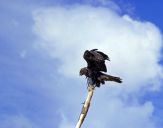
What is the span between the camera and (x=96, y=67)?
89.4 ft

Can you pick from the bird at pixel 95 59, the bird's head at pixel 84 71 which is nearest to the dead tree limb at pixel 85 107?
the bird at pixel 95 59

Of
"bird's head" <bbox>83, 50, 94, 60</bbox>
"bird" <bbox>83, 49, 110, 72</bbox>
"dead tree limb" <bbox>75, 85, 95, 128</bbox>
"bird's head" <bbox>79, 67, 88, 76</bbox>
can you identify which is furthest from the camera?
"bird's head" <bbox>79, 67, 88, 76</bbox>

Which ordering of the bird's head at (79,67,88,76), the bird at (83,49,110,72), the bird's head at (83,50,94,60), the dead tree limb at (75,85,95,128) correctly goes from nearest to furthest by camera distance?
the dead tree limb at (75,85,95,128), the bird at (83,49,110,72), the bird's head at (83,50,94,60), the bird's head at (79,67,88,76)

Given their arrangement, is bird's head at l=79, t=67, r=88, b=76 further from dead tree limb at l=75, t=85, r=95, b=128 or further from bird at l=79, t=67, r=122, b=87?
dead tree limb at l=75, t=85, r=95, b=128

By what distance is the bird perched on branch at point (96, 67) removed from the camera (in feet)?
88.5

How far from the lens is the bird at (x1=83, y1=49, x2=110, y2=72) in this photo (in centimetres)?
2695

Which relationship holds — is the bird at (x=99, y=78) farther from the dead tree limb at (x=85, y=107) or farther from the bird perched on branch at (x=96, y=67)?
the dead tree limb at (x=85, y=107)

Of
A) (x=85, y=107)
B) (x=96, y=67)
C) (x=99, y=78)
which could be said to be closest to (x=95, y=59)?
(x=96, y=67)

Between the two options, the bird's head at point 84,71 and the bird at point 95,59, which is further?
the bird's head at point 84,71

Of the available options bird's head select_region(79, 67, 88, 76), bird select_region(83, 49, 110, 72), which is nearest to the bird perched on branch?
bird select_region(83, 49, 110, 72)

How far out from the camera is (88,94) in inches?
1027

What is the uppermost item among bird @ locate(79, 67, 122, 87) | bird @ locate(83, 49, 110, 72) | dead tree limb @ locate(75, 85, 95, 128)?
bird @ locate(83, 49, 110, 72)

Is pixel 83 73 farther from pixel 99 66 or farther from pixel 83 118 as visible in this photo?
pixel 83 118

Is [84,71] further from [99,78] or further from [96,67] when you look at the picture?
[99,78]
